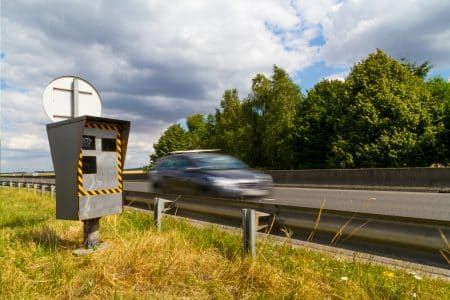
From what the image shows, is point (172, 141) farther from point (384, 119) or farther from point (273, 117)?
point (384, 119)

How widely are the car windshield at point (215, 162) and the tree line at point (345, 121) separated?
870 inches

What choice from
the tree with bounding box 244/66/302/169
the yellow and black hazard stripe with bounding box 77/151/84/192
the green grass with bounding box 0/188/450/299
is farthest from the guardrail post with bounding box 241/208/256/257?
the tree with bounding box 244/66/302/169

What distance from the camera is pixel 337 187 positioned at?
19.6 m

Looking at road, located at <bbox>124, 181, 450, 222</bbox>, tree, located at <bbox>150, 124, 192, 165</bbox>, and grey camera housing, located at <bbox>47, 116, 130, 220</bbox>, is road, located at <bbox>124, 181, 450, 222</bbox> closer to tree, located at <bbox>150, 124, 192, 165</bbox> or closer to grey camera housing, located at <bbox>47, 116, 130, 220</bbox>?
grey camera housing, located at <bbox>47, 116, 130, 220</bbox>

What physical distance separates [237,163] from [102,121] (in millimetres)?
6996

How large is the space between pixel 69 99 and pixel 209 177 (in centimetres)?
514

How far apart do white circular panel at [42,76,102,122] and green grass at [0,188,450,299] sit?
209cm

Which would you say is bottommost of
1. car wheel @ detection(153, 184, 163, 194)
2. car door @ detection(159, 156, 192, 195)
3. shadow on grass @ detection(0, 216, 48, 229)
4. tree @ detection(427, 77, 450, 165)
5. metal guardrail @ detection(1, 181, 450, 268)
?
shadow on grass @ detection(0, 216, 48, 229)

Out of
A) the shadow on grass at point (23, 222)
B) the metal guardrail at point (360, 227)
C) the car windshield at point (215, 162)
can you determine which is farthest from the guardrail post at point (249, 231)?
the car windshield at point (215, 162)

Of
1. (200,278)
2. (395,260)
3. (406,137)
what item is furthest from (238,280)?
(406,137)

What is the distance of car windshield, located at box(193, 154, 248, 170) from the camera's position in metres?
11.6

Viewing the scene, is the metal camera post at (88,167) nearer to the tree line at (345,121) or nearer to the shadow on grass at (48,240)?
the shadow on grass at (48,240)

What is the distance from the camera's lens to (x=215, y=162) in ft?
38.9

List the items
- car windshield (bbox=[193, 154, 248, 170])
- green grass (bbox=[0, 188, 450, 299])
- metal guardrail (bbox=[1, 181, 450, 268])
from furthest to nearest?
car windshield (bbox=[193, 154, 248, 170]) < green grass (bbox=[0, 188, 450, 299]) < metal guardrail (bbox=[1, 181, 450, 268])
